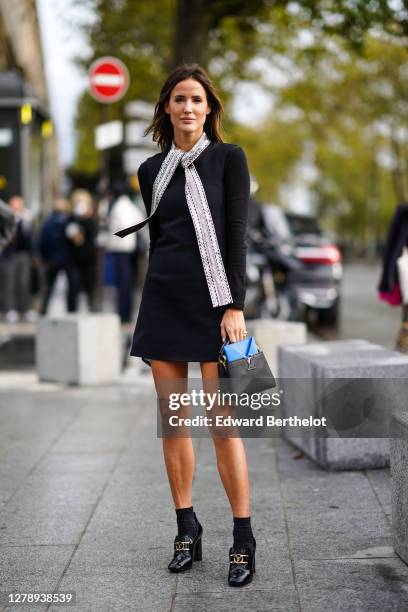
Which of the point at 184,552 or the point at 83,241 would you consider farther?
the point at 83,241

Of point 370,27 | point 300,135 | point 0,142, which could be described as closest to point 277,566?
point 370,27

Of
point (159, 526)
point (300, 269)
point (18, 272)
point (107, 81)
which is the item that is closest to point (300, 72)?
point (18, 272)

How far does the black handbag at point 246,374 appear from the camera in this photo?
13.9 ft

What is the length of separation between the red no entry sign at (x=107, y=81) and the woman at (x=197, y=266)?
9.16 metres

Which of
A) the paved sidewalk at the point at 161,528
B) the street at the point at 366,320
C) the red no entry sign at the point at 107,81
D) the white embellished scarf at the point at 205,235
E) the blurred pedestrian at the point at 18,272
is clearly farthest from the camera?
the blurred pedestrian at the point at 18,272

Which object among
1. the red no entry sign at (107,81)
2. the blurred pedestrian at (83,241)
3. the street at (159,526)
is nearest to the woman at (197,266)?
the street at (159,526)

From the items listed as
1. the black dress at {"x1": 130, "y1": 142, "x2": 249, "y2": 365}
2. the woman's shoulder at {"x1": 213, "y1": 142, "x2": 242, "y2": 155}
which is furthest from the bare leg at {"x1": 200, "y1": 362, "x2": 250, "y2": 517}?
the woman's shoulder at {"x1": 213, "y1": 142, "x2": 242, "y2": 155}

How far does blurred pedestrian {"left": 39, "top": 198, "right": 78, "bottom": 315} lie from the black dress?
12260 mm

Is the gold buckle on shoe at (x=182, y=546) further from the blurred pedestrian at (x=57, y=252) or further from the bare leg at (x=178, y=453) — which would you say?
the blurred pedestrian at (x=57, y=252)

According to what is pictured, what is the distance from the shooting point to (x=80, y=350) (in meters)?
10.0

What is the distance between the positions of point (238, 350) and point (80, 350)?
587 cm

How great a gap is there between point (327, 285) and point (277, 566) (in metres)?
11.3

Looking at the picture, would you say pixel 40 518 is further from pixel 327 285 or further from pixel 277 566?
pixel 327 285

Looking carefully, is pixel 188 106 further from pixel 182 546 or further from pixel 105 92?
pixel 105 92
